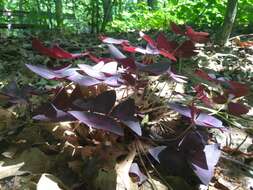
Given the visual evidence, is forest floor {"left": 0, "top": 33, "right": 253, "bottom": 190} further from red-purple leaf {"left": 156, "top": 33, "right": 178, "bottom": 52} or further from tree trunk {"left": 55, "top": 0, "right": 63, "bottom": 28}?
tree trunk {"left": 55, "top": 0, "right": 63, "bottom": 28}

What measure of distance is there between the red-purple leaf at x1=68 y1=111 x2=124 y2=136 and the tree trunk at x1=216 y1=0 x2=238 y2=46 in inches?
75.5

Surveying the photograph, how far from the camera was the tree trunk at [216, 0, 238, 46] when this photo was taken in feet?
8.63

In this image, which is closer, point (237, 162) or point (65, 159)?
point (65, 159)

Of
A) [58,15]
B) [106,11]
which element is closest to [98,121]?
[58,15]

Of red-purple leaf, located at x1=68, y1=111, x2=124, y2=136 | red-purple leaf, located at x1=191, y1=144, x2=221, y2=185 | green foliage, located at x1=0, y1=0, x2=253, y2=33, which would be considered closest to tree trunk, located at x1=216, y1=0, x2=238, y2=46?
green foliage, located at x1=0, y1=0, x2=253, y2=33

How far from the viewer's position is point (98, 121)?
96 cm

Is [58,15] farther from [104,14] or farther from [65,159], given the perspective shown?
[65,159]

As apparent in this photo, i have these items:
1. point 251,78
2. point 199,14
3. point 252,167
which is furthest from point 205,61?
point 199,14

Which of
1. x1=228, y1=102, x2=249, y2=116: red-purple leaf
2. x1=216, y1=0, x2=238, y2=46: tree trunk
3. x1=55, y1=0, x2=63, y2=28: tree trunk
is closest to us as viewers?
x1=228, y1=102, x2=249, y2=116: red-purple leaf

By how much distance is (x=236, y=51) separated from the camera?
2674mm

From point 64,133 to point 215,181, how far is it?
1.54 ft

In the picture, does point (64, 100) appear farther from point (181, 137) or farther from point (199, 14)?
point (199, 14)

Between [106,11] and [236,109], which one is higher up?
[236,109]

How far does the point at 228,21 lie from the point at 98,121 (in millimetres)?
1947
